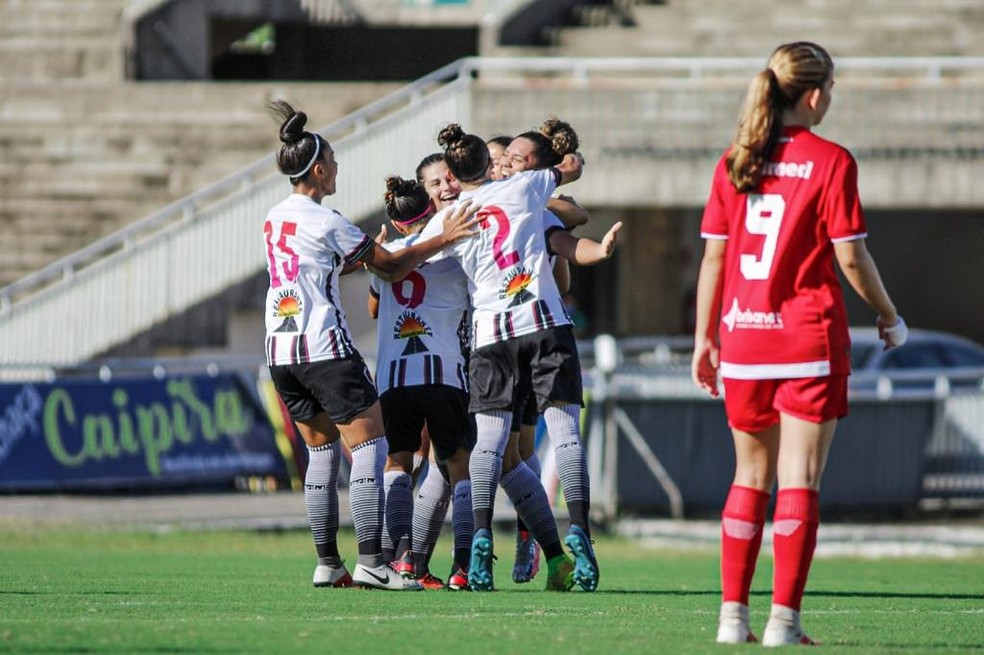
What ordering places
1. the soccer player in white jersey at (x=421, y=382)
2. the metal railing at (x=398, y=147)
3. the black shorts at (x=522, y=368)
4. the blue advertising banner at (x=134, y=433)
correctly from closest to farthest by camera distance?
the black shorts at (x=522, y=368) → the soccer player in white jersey at (x=421, y=382) → the blue advertising banner at (x=134, y=433) → the metal railing at (x=398, y=147)

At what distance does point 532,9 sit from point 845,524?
44.4 ft

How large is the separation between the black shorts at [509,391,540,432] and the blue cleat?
0.65 metres

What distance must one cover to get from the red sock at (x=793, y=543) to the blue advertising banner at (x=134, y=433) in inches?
463

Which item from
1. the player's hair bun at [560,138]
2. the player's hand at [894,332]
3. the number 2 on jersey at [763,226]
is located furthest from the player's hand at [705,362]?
the player's hair bun at [560,138]

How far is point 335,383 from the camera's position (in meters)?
8.81

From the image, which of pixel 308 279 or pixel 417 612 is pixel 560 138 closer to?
pixel 308 279

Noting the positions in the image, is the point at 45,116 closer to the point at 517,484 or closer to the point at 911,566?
the point at 911,566

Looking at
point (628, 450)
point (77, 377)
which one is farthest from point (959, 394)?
point (77, 377)

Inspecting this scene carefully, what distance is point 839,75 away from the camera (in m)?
26.5

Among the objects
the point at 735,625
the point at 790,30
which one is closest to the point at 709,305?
the point at 735,625

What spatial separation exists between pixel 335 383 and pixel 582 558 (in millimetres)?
1486

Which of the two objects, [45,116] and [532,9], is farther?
[532,9]

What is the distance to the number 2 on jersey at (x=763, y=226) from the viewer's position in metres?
6.55

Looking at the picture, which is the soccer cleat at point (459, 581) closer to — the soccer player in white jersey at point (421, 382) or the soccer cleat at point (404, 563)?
the soccer player in white jersey at point (421, 382)
